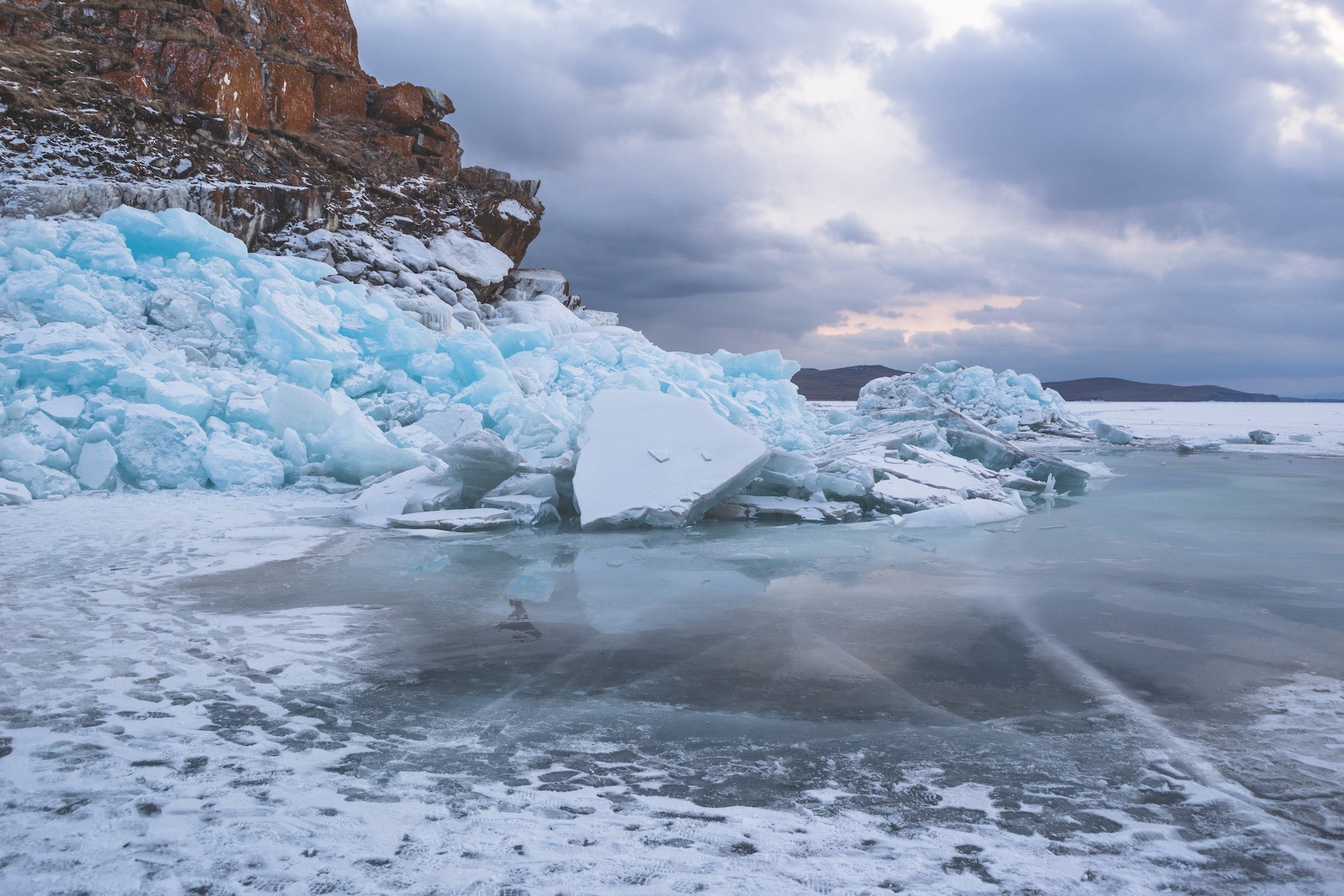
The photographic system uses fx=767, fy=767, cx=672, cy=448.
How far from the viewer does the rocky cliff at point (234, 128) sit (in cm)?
1308

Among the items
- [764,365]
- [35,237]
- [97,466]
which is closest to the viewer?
[97,466]

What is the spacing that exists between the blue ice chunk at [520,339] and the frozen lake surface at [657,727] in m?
8.33

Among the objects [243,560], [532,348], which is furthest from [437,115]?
[243,560]

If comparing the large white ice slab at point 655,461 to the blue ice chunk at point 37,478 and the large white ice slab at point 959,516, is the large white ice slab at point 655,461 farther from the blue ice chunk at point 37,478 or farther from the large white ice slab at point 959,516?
the blue ice chunk at point 37,478

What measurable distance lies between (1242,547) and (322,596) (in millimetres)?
5824

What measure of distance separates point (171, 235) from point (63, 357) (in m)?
3.57

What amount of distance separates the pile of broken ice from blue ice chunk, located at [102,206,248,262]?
0.09ft

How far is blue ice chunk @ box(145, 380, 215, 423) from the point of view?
6820mm

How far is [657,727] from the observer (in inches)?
85.0

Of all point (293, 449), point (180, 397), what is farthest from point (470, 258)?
point (180, 397)

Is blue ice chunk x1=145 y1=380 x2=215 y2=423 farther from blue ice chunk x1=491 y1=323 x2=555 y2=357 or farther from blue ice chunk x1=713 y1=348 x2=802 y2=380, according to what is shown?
blue ice chunk x1=713 y1=348 x2=802 y2=380

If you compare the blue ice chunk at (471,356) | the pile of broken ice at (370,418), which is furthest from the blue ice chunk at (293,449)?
the blue ice chunk at (471,356)

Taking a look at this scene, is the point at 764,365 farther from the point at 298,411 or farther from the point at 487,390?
the point at 298,411

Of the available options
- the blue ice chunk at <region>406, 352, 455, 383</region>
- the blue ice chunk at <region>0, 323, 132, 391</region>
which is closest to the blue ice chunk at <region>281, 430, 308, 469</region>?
the blue ice chunk at <region>0, 323, 132, 391</region>
